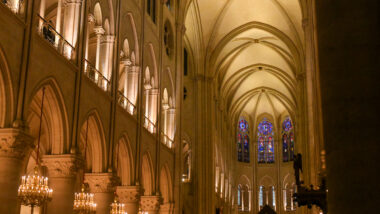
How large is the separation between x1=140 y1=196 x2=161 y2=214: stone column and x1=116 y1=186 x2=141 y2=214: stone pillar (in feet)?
8.97

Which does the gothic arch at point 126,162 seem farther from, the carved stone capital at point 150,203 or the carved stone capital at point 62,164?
the carved stone capital at point 62,164

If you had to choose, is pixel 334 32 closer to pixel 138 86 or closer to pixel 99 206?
pixel 99 206

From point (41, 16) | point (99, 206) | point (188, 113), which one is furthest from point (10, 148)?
point (188, 113)

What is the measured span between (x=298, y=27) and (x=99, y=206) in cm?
2409

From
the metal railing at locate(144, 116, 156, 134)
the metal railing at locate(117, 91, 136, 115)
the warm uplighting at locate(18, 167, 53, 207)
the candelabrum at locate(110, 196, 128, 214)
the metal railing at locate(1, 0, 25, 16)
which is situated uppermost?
the metal railing at locate(1, 0, 25, 16)

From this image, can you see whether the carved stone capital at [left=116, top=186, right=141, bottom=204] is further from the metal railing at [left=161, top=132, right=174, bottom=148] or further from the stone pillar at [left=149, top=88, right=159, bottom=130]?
the metal railing at [left=161, top=132, right=174, bottom=148]

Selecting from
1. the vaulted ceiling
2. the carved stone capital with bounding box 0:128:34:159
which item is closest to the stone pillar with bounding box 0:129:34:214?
the carved stone capital with bounding box 0:128:34:159

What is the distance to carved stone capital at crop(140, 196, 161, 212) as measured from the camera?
993 inches

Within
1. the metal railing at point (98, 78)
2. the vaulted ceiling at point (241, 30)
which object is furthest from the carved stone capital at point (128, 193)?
the vaulted ceiling at point (241, 30)

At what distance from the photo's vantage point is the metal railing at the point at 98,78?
19.5m

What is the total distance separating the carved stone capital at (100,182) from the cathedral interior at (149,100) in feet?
0.12

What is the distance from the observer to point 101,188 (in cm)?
1964

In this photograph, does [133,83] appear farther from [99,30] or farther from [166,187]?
[166,187]

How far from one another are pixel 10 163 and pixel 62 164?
2.87 m
